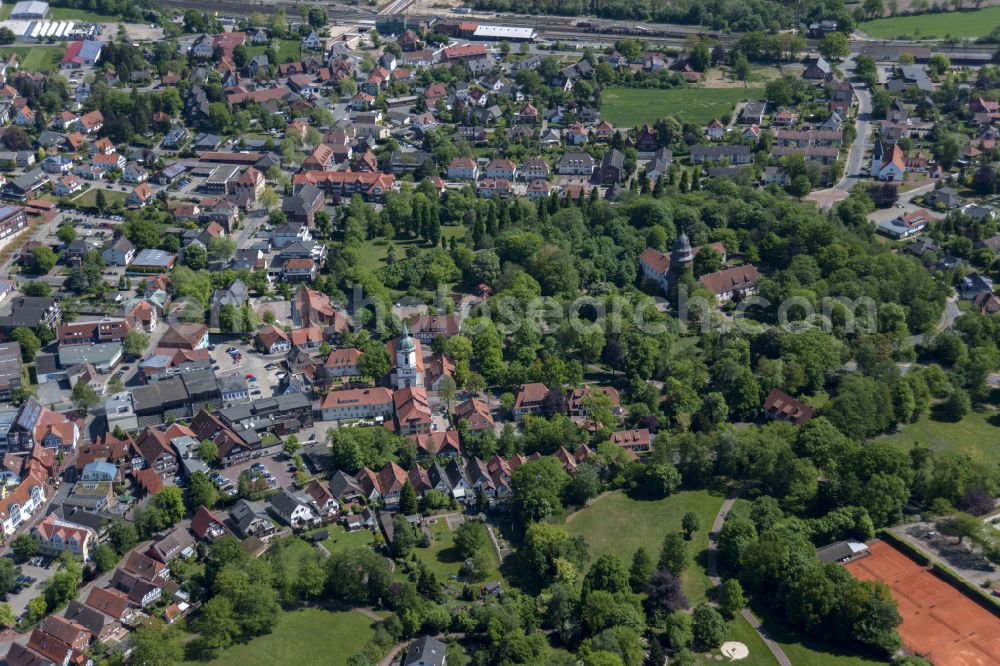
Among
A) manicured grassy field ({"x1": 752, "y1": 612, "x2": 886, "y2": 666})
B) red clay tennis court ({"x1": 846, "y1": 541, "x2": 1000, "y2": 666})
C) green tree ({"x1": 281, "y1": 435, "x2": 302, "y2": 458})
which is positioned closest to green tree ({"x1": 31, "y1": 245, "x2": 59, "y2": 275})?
green tree ({"x1": 281, "y1": 435, "x2": 302, "y2": 458})

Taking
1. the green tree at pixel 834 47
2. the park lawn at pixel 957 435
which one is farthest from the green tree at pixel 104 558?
the green tree at pixel 834 47

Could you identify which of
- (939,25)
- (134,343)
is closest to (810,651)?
(134,343)

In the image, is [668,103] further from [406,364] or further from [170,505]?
[170,505]

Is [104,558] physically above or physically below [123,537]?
below

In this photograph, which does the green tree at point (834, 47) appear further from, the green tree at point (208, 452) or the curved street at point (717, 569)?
the green tree at point (208, 452)

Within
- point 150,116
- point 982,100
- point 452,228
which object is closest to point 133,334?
point 452,228

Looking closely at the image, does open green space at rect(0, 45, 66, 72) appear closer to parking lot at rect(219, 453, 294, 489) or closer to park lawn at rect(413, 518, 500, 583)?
parking lot at rect(219, 453, 294, 489)
